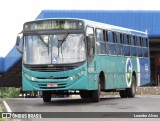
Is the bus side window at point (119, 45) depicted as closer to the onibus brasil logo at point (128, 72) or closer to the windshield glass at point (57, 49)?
the onibus brasil logo at point (128, 72)

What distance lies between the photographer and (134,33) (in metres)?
27.8

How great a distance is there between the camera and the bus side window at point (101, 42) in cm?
2179

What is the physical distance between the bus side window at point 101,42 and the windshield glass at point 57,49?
5.09 ft

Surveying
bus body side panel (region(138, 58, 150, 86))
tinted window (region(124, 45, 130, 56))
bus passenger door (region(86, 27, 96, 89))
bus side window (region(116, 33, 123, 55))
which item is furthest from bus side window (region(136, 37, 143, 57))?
bus passenger door (region(86, 27, 96, 89))

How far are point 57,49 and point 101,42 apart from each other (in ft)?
8.37

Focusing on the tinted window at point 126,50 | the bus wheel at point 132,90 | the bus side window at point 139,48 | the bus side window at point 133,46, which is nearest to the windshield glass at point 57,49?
the tinted window at point 126,50

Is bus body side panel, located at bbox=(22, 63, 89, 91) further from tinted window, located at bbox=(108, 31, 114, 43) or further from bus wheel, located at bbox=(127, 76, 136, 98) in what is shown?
bus wheel, located at bbox=(127, 76, 136, 98)

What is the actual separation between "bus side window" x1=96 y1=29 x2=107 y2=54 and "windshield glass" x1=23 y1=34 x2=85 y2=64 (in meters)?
1.55

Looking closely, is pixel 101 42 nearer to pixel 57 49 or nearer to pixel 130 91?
pixel 57 49

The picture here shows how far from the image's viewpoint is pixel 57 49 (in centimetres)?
2025

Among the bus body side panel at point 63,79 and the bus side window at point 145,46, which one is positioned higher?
the bus side window at point 145,46

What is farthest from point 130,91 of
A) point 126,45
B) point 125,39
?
point 125,39

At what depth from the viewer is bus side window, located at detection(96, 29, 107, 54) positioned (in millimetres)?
21792

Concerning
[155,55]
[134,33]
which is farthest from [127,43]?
[155,55]
